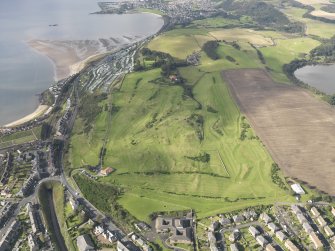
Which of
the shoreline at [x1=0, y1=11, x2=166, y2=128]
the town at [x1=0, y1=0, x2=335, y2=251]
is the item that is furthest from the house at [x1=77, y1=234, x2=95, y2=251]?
the shoreline at [x1=0, y1=11, x2=166, y2=128]

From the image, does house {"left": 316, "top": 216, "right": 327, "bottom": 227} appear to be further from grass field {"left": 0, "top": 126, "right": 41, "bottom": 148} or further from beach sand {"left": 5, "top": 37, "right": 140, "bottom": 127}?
beach sand {"left": 5, "top": 37, "right": 140, "bottom": 127}

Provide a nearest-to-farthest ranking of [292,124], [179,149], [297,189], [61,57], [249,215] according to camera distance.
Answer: [249,215]
[297,189]
[179,149]
[292,124]
[61,57]

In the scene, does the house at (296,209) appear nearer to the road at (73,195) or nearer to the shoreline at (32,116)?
the road at (73,195)

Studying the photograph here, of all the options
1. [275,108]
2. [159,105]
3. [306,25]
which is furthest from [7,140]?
[306,25]

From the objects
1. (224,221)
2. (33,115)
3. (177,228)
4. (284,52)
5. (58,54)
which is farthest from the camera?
(58,54)

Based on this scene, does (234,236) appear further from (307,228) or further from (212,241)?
(307,228)

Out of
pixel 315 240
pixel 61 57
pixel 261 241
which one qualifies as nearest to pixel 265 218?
pixel 261 241

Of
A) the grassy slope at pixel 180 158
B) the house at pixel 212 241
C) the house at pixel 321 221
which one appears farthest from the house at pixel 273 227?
the house at pixel 212 241
